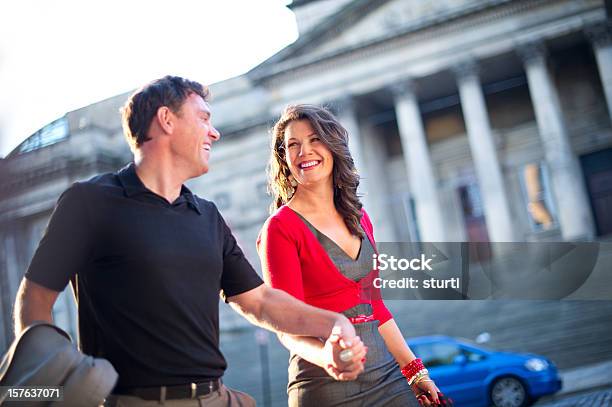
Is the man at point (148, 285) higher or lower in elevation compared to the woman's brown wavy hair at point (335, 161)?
lower

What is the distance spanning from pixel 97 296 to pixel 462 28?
24.6 meters

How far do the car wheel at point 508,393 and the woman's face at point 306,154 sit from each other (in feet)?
29.4

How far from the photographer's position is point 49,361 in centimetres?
174

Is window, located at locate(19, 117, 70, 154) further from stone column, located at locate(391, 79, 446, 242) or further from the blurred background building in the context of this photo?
stone column, located at locate(391, 79, 446, 242)

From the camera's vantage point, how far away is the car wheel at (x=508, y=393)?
34.8 feet

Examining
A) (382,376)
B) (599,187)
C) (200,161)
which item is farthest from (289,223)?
(599,187)

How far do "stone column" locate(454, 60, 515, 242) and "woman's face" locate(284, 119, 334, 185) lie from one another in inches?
876

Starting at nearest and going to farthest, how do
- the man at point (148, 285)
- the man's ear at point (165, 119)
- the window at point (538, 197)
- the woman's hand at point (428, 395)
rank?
the man at point (148, 285) < the man's ear at point (165, 119) < the woman's hand at point (428, 395) < the window at point (538, 197)

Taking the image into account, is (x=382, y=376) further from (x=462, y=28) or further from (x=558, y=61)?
(x=558, y=61)

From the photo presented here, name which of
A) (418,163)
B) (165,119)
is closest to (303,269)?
Result: (165,119)

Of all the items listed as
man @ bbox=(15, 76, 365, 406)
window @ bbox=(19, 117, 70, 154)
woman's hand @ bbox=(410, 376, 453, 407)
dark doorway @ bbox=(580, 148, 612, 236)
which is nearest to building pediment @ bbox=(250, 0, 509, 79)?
dark doorway @ bbox=(580, 148, 612, 236)

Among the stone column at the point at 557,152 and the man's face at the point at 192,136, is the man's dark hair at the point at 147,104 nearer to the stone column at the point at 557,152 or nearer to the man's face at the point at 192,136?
the man's face at the point at 192,136

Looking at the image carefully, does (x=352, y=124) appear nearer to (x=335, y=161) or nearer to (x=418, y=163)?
(x=418, y=163)

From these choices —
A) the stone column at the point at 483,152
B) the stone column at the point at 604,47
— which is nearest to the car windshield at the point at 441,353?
the stone column at the point at 483,152
